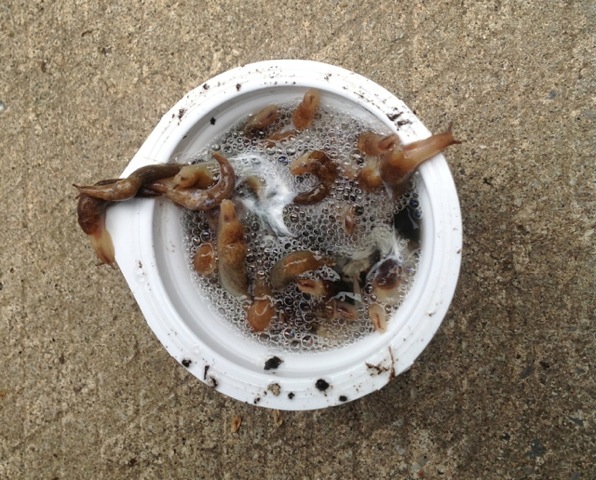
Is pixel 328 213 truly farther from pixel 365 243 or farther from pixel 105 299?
pixel 105 299

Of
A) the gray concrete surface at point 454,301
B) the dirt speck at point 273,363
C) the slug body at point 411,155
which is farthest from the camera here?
the gray concrete surface at point 454,301

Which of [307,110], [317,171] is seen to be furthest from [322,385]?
[307,110]

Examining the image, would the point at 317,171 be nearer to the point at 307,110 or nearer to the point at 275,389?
the point at 307,110

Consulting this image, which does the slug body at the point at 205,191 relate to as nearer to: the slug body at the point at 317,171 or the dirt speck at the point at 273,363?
the slug body at the point at 317,171

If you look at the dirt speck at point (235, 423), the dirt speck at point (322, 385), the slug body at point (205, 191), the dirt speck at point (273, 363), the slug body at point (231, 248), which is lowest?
the dirt speck at point (235, 423)

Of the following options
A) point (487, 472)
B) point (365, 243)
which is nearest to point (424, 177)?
point (365, 243)

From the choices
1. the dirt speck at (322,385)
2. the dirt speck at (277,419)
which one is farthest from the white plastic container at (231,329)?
the dirt speck at (277,419)
